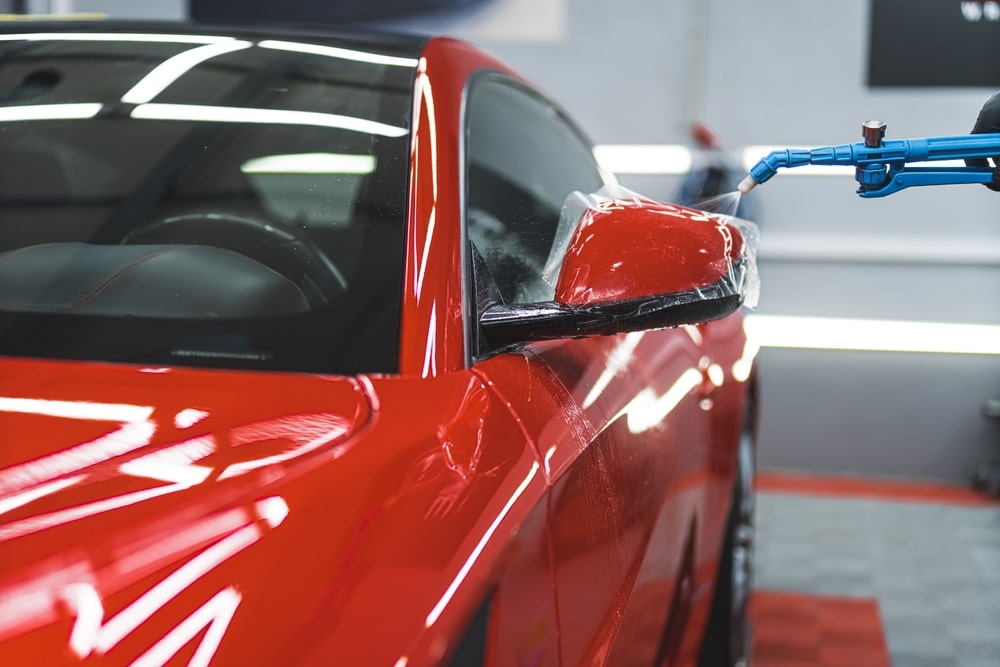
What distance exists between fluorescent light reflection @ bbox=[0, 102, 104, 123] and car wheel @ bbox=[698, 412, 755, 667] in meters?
1.35

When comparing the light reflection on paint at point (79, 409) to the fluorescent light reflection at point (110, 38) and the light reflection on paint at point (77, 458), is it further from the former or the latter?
the fluorescent light reflection at point (110, 38)

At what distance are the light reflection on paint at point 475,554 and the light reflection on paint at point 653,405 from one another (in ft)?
1.12

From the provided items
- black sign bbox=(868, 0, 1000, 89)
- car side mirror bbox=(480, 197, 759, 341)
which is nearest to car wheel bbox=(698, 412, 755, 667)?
car side mirror bbox=(480, 197, 759, 341)

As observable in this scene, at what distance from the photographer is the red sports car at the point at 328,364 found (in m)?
0.63

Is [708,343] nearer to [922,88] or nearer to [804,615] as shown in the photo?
[804,615]

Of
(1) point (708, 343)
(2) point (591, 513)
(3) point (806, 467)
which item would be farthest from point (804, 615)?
(2) point (591, 513)

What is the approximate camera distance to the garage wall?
4.44 m

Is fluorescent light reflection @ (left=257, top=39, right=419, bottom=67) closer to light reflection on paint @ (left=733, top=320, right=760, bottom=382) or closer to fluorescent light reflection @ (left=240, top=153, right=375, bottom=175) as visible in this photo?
fluorescent light reflection @ (left=240, top=153, right=375, bottom=175)

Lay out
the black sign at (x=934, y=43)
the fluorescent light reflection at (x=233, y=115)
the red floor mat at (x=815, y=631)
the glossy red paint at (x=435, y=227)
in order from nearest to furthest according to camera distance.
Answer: the glossy red paint at (x=435, y=227), the fluorescent light reflection at (x=233, y=115), the red floor mat at (x=815, y=631), the black sign at (x=934, y=43)

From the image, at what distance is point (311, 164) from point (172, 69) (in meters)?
0.25

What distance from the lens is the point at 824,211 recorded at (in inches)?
178

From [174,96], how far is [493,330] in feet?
1.66

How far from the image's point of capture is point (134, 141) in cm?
120

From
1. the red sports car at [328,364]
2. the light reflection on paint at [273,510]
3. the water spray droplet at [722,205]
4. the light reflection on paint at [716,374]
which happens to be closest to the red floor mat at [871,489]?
the light reflection on paint at [716,374]
